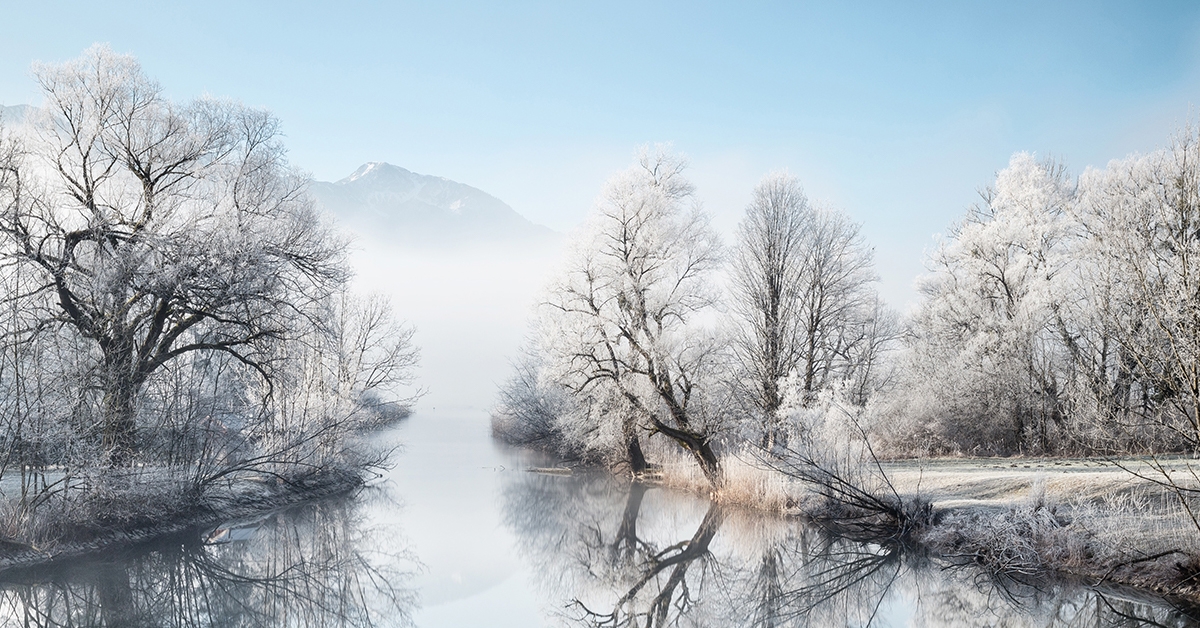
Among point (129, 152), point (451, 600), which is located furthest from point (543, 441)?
point (451, 600)

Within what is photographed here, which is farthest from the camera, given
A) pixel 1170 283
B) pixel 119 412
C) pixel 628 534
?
pixel 628 534

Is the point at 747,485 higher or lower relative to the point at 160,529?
higher

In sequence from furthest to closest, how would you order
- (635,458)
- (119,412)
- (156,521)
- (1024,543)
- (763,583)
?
(635,458), (156,521), (119,412), (763,583), (1024,543)

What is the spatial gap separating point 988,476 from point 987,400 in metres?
9.52

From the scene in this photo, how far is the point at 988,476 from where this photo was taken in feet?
47.4

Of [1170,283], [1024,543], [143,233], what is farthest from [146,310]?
[1170,283]

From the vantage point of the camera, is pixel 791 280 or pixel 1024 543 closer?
pixel 1024 543

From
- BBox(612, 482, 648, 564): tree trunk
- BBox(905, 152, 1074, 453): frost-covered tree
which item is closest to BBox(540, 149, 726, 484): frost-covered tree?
BBox(612, 482, 648, 564): tree trunk

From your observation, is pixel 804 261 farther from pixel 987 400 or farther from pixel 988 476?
pixel 988 476

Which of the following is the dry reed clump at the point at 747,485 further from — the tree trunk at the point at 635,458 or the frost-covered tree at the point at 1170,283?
the frost-covered tree at the point at 1170,283

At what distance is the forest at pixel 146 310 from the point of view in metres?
11.2

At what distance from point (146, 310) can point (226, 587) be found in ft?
24.5

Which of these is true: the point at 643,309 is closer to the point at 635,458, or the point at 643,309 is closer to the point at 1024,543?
the point at 635,458

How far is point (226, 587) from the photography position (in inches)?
414
